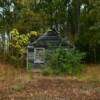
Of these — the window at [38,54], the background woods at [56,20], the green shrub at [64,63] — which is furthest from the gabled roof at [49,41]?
the green shrub at [64,63]

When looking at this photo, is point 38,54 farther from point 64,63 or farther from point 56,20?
point 56,20

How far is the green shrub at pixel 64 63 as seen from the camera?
2994 cm

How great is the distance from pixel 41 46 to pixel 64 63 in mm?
4447

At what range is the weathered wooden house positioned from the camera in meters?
34.1

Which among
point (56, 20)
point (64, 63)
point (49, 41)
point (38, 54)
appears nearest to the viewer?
point (64, 63)

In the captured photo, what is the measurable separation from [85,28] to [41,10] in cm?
533

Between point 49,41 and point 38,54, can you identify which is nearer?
point 38,54

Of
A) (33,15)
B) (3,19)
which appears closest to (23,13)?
(33,15)

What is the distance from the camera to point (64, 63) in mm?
30562

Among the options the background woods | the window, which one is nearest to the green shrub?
the window

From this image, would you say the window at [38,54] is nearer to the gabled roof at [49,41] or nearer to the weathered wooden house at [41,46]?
the weathered wooden house at [41,46]

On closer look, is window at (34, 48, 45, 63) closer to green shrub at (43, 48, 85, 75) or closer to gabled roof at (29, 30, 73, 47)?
gabled roof at (29, 30, 73, 47)

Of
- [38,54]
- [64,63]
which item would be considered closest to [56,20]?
[38,54]

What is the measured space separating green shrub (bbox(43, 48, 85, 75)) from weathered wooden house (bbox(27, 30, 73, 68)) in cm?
302
